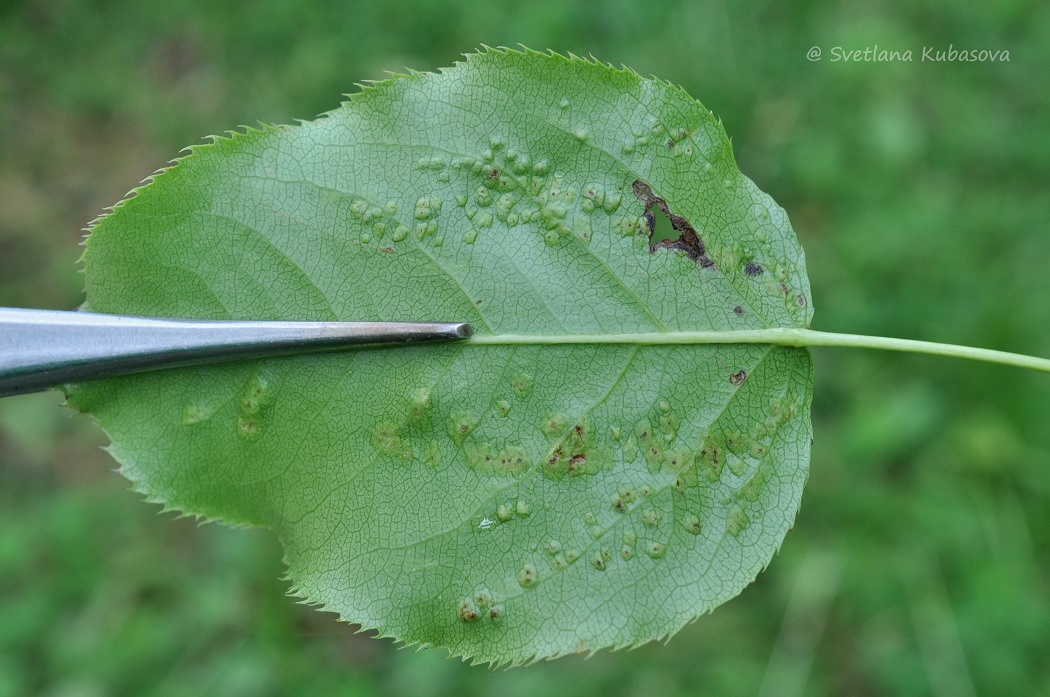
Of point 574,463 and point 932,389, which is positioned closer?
point 574,463

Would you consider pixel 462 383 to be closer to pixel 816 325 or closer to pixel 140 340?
pixel 140 340

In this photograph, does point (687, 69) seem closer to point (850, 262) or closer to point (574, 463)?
point (850, 262)

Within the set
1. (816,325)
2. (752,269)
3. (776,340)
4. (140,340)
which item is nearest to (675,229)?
(752,269)

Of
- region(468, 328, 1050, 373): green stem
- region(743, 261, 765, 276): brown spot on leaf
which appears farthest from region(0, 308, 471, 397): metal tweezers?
region(743, 261, 765, 276): brown spot on leaf

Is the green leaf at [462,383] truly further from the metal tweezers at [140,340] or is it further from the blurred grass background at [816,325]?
the blurred grass background at [816,325]

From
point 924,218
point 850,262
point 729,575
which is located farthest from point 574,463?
point 924,218

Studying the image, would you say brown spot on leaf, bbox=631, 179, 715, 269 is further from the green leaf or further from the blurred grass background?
the blurred grass background

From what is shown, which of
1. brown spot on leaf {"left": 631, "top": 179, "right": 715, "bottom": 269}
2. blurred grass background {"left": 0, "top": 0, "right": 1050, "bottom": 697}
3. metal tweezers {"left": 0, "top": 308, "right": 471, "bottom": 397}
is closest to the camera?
metal tweezers {"left": 0, "top": 308, "right": 471, "bottom": 397}
